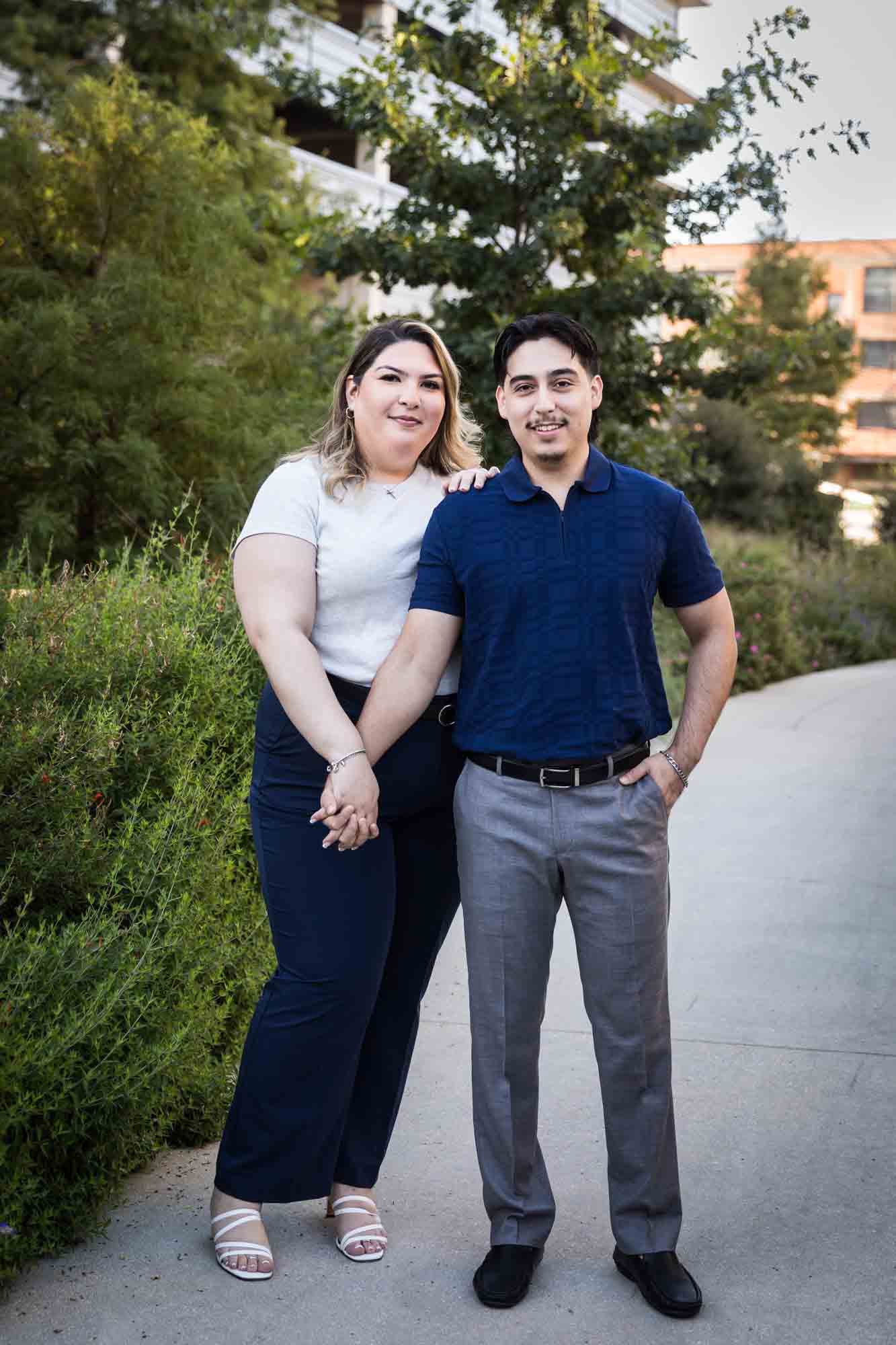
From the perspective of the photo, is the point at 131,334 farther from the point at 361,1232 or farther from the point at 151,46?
the point at 151,46

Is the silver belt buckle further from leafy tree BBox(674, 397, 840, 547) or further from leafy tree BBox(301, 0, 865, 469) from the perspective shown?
leafy tree BBox(674, 397, 840, 547)

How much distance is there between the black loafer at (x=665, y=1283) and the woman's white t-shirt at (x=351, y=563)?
1249 mm

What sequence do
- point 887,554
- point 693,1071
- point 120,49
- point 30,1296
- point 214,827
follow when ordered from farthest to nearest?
point 887,554 < point 120,49 < point 693,1071 < point 214,827 < point 30,1296

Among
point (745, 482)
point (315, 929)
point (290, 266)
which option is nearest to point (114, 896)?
point (315, 929)

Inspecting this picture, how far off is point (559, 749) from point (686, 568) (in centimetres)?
48

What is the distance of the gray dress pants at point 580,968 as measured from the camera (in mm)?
2844

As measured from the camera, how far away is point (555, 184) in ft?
30.2

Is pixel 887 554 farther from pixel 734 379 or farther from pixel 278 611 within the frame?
pixel 278 611

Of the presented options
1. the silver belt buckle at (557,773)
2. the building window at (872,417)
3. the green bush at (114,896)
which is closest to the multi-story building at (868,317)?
the building window at (872,417)

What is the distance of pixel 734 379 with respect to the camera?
10.1 metres

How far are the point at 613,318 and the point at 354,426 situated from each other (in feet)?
21.4

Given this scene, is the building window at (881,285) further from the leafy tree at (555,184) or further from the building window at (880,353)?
the leafy tree at (555,184)

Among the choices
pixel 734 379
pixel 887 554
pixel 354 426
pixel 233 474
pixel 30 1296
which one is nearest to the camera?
pixel 30 1296

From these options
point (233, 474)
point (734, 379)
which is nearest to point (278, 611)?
point (233, 474)
